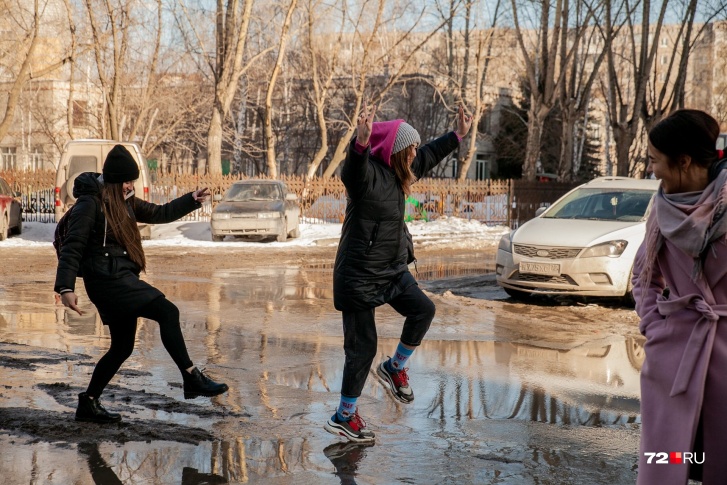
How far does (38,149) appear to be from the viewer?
61562 mm

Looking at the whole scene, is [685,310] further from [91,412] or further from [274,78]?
[274,78]

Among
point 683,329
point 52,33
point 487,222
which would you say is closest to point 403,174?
point 683,329

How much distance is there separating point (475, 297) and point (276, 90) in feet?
140

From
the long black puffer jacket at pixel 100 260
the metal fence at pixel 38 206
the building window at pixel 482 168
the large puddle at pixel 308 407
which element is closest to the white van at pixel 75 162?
the metal fence at pixel 38 206

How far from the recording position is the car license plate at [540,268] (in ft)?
36.8

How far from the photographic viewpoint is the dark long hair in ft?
10.4

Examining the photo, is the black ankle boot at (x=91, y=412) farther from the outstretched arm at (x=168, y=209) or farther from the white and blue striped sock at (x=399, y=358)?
the white and blue striped sock at (x=399, y=358)

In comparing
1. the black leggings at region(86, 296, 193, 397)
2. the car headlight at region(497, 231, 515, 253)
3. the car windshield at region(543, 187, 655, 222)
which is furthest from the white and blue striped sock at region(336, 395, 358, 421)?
the car windshield at region(543, 187, 655, 222)

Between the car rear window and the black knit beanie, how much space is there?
55.7ft

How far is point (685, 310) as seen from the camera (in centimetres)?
312

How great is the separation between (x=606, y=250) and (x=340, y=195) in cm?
2018

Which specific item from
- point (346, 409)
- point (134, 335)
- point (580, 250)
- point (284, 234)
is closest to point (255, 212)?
point (284, 234)

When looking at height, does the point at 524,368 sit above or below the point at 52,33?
below

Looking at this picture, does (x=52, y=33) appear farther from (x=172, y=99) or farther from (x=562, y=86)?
(x=562, y=86)
